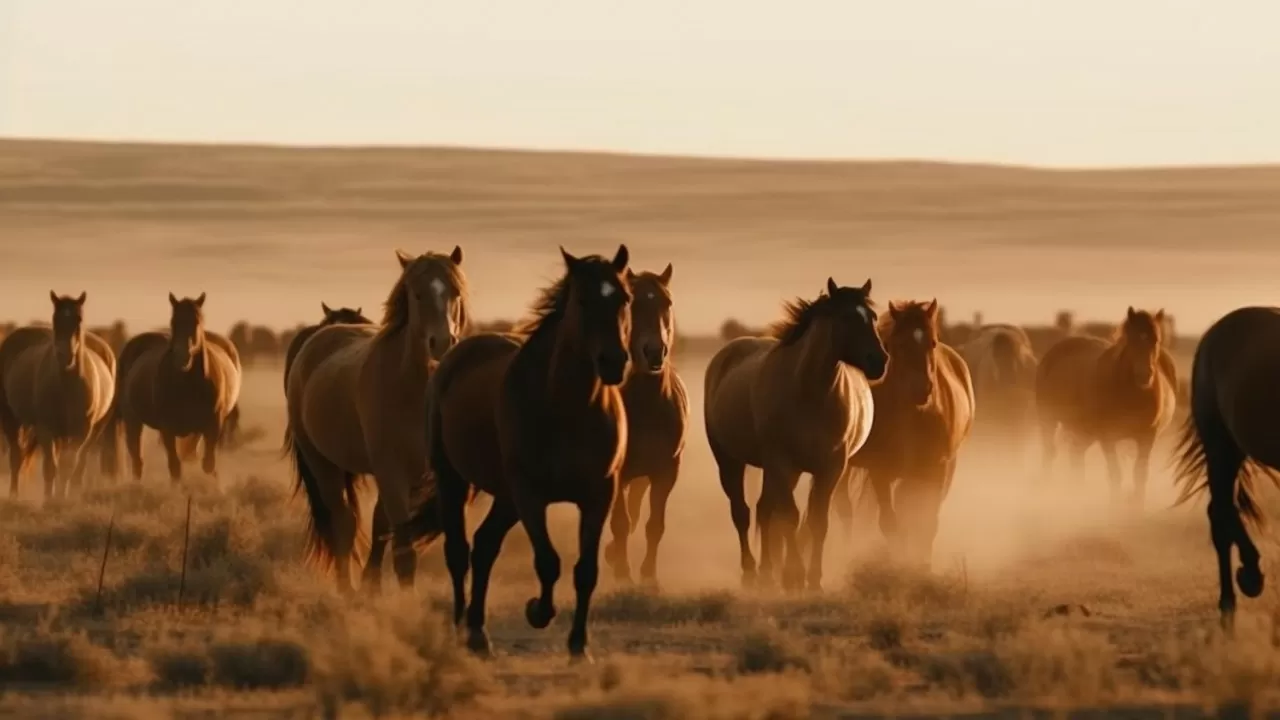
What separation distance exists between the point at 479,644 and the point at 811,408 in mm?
4544

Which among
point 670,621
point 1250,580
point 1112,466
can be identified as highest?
point 1112,466

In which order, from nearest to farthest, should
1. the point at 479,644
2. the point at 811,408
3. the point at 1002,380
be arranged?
1. the point at 479,644
2. the point at 811,408
3. the point at 1002,380

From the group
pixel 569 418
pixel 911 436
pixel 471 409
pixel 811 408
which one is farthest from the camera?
pixel 911 436

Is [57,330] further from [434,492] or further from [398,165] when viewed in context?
[398,165]

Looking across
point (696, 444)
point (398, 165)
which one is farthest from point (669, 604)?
point (398, 165)

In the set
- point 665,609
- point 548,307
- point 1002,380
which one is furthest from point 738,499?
point 1002,380

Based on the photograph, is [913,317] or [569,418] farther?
[913,317]

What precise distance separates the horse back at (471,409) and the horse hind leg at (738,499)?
482 cm

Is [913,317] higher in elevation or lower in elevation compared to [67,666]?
higher

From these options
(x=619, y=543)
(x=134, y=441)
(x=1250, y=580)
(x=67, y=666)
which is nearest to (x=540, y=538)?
(x=67, y=666)

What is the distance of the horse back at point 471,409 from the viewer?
43.6 ft

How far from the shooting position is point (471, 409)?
1336 cm

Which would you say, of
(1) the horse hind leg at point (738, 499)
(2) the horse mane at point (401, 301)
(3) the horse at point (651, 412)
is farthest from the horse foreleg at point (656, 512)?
(2) the horse mane at point (401, 301)

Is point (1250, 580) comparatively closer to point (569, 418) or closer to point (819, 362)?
point (819, 362)
